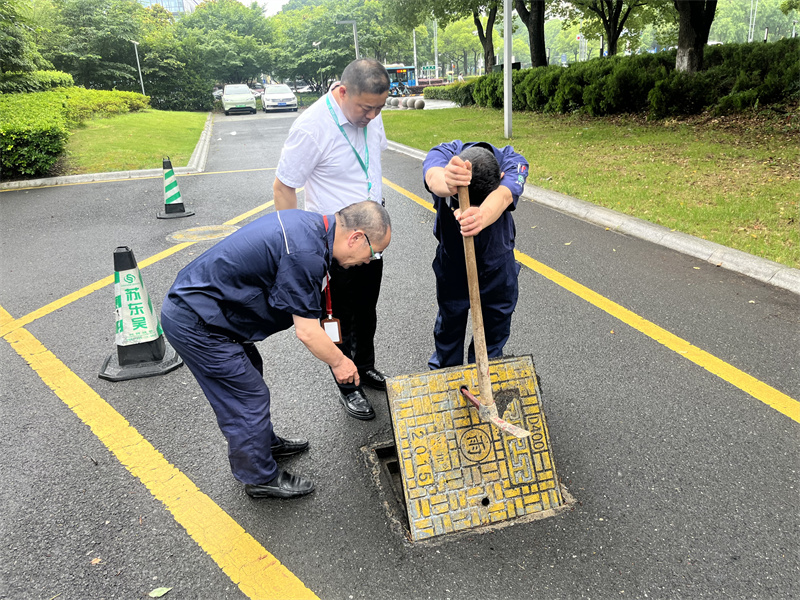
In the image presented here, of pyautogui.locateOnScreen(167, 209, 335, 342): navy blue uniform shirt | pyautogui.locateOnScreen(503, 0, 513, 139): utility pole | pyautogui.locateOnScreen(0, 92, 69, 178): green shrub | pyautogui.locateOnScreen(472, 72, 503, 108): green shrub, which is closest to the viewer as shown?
pyautogui.locateOnScreen(167, 209, 335, 342): navy blue uniform shirt

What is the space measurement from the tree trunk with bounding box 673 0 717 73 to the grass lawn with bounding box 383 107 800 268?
185 centimetres

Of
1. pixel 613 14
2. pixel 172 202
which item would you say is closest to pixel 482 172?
pixel 172 202

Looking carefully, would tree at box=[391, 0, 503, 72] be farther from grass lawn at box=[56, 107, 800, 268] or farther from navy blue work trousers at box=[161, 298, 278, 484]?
navy blue work trousers at box=[161, 298, 278, 484]

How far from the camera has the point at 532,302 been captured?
466 cm

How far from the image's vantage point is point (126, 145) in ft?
47.5

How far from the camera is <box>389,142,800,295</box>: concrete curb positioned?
4.77 meters

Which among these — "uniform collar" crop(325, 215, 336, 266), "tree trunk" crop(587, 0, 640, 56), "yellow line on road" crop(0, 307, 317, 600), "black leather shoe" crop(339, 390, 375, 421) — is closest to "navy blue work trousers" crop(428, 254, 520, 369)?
"black leather shoe" crop(339, 390, 375, 421)

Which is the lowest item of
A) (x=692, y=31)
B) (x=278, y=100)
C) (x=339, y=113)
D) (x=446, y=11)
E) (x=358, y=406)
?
(x=358, y=406)

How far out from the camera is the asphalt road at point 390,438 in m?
2.19

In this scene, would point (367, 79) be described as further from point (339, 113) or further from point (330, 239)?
point (330, 239)

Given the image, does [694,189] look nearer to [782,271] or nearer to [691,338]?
[782,271]

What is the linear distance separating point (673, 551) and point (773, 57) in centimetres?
1434

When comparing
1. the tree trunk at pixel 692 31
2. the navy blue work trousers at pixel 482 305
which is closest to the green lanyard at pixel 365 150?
the navy blue work trousers at pixel 482 305

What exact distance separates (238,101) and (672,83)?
22983 mm
